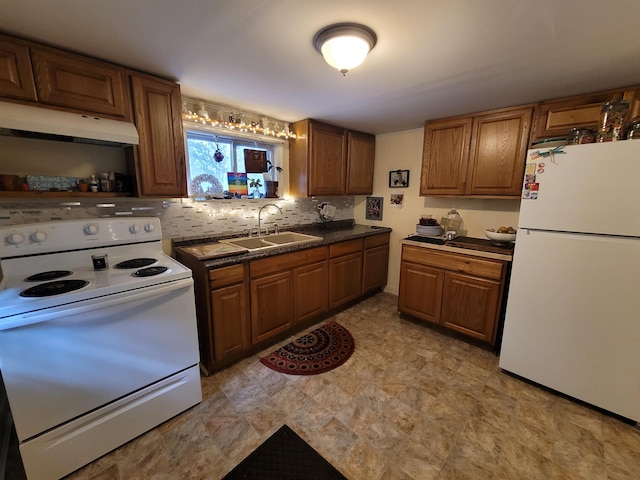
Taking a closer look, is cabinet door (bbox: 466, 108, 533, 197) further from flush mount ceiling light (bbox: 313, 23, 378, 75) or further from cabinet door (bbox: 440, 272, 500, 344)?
flush mount ceiling light (bbox: 313, 23, 378, 75)

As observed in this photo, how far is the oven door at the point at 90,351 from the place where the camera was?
114cm

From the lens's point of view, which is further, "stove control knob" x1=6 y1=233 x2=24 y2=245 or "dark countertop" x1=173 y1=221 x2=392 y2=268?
"dark countertop" x1=173 y1=221 x2=392 y2=268

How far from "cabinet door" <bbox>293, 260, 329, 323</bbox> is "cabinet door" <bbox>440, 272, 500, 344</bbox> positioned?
3.86 feet

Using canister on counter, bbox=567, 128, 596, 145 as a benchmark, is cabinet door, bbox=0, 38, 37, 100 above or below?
above

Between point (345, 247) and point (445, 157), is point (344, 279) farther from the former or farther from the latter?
point (445, 157)

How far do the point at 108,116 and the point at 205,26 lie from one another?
34.8 inches

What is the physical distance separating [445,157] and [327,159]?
1.24m

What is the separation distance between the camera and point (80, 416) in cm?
131

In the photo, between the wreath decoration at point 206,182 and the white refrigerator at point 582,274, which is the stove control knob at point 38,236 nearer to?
the wreath decoration at point 206,182

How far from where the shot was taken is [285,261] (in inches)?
91.4

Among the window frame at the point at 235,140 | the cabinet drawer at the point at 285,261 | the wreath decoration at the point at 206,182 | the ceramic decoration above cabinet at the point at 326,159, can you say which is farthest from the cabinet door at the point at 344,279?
the wreath decoration at the point at 206,182

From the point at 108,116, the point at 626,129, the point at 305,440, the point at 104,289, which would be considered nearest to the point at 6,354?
the point at 104,289

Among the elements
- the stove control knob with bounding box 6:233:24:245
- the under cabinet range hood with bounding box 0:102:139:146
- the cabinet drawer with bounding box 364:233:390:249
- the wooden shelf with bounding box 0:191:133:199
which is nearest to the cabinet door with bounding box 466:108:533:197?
the cabinet drawer with bounding box 364:233:390:249

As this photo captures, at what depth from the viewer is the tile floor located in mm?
1345
